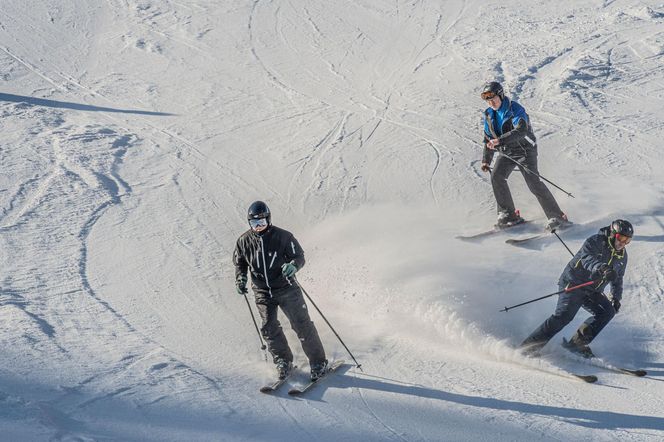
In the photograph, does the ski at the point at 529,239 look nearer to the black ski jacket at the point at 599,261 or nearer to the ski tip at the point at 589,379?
the black ski jacket at the point at 599,261

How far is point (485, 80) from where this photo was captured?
15711 millimetres

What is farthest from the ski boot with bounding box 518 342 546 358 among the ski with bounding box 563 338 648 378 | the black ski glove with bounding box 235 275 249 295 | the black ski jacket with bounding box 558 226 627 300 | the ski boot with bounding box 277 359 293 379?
the black ski glove with bounding box 235 275 249 295

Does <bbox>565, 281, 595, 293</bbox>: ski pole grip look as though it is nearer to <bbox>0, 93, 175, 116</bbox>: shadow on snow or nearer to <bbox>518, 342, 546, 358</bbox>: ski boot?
<bbox>518, 342, 546, 358</bbox>: ski boot

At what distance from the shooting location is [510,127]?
10172 mm

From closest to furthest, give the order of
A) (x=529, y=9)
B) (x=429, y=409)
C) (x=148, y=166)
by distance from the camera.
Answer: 1. (x=429, y=409)
2. (x=148, y=166)
3. (x=529, y=9)

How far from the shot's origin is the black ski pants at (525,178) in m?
10.4

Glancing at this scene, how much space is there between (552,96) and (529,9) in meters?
5.44

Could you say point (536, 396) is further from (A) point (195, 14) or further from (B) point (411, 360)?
(A) point (195, 14)

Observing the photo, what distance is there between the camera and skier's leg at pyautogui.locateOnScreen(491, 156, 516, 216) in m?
10.5

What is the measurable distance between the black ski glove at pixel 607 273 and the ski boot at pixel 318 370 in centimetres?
291

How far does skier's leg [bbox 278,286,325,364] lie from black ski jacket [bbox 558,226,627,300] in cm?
276

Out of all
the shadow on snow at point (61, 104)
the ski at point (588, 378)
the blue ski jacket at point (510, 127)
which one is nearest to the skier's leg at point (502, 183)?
the blue ski jacket at point (510, 127)

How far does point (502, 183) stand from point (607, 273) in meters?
3.34

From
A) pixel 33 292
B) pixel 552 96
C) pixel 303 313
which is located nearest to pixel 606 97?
pixel 552 96
